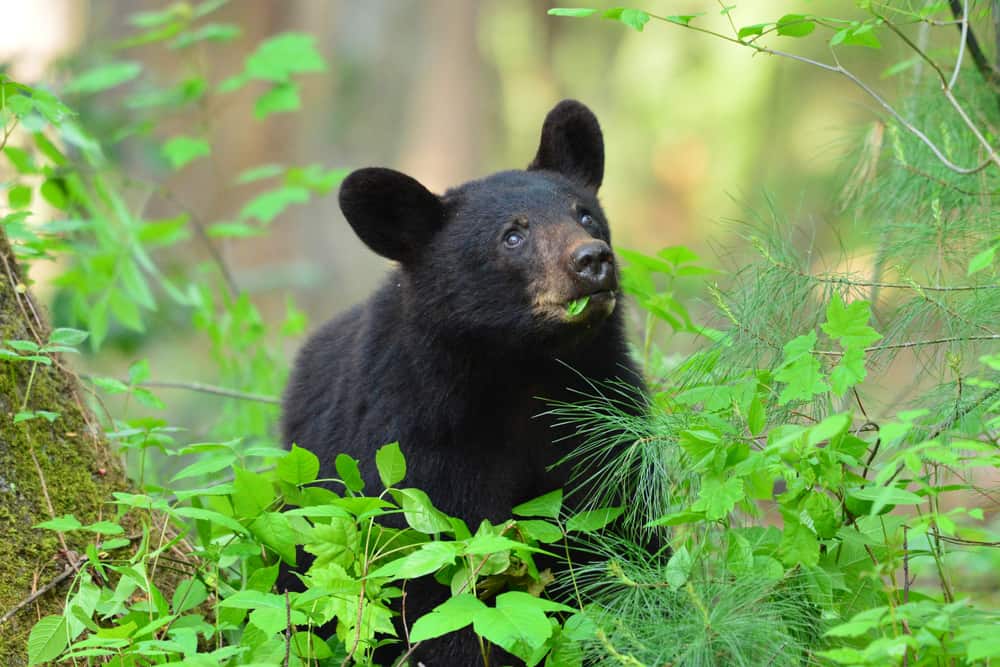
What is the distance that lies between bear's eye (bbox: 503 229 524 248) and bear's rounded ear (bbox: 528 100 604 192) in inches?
21.9

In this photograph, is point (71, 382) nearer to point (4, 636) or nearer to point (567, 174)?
point (4, 636)

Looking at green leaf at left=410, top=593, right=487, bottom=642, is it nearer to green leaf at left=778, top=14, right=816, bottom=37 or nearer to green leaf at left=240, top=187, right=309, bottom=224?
green leaf at left=778, top=14, right=816, bottom=37

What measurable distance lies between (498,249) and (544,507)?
952mm

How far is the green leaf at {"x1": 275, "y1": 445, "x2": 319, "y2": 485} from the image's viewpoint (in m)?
3.03

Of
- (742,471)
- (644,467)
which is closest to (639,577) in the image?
(644,467)

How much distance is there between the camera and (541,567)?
142 inches

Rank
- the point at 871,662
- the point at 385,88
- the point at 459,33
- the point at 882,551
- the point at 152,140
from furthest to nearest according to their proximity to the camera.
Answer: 1. the point at 459,33
2. the point at 385,88
3. the point at 152,140
4. the point at 882,551
5. the point at 871,662

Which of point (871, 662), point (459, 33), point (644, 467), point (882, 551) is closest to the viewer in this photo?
point (871, 662)

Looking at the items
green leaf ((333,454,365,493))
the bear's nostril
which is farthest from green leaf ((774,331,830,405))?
green leaf ((333,454,365,493))

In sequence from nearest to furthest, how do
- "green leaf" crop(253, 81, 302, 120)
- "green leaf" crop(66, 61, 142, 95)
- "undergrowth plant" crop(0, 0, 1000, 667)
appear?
"undergrowth plant" crop(0, 0, 1000, 667), "green leaf" crop(66, 61, 142, 95), "green leaf" crop(253, 81, 302, 120)

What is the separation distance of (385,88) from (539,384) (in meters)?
10.8

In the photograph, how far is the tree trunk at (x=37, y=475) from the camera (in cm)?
310

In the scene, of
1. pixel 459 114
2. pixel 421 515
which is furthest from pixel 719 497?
pixel 459 114

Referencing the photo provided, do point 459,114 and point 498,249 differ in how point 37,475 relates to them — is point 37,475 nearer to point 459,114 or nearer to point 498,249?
point 498,249
